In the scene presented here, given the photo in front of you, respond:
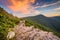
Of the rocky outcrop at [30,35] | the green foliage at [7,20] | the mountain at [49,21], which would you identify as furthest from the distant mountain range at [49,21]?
the rocky outcrop at [30,35]

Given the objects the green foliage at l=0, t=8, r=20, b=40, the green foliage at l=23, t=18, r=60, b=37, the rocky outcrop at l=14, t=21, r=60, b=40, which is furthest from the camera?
the green foliage at l=23, t=18, r=60, b=37

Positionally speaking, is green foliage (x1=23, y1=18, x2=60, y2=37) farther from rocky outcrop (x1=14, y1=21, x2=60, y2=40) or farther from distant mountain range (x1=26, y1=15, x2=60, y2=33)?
rocky outcrop (x1=14, y1=21, x2=60, y2=40)

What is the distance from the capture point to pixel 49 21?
5484 millimetres

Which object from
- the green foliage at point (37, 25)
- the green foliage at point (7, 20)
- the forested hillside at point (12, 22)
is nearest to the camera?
the green foliage at point (7, 20)

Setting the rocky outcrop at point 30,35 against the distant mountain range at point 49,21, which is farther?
the distant mountain range at point 49,21

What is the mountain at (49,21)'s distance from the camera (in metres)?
5.34

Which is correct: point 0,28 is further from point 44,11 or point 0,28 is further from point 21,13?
point 44,11

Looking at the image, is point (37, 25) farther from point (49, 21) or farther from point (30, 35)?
point (30, 35)

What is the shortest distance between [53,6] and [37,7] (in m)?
0.67

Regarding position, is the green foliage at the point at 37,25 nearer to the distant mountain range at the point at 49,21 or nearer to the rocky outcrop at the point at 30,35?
the distant mountain range at the point at 49,21

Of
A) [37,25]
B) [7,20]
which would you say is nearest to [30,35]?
[37,25]

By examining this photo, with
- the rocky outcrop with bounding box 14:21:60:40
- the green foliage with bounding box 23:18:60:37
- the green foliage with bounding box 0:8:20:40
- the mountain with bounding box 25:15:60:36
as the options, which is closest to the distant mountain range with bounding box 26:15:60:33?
the mountain with bounding box 25:15:60:36

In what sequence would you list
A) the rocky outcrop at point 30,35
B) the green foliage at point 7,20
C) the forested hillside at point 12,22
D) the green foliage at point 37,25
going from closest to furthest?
the rocky outcrop at point 30,35 → the green foliage at point 7,20 → the forested hillside at point 12,22 → the green foliage at point 37,25

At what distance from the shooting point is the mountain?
5.34 metres
